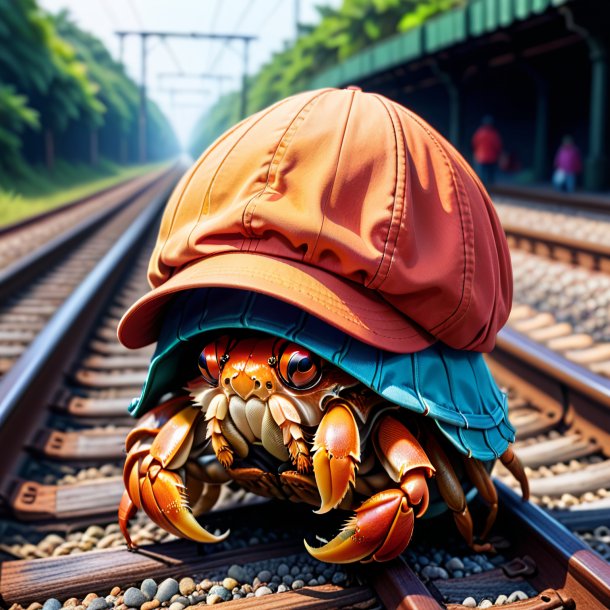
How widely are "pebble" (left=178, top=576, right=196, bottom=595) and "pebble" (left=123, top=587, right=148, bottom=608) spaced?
99 millimetres

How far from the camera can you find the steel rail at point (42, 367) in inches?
125

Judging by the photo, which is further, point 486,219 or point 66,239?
point 66,239

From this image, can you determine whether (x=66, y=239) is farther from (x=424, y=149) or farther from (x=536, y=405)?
(x=424, y=149)

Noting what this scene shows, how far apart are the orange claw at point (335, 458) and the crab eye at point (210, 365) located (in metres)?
0.33

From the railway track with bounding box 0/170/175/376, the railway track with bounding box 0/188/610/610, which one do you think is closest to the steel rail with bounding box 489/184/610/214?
the railway track with bounding box 0/170/175/376

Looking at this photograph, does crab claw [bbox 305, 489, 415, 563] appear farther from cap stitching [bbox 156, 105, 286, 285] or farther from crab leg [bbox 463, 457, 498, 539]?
cap stitching [bbox 156, 105, 286, 285]

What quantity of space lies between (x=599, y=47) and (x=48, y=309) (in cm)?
1285

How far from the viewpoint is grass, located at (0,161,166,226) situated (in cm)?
1692

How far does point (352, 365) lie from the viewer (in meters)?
1.81

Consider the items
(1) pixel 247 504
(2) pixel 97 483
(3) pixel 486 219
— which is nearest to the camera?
(3) pixel 486 219

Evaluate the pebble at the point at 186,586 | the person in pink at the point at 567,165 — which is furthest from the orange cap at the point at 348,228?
the person in pink at the point at 567,165

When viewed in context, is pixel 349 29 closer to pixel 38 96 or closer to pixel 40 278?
pixel 38 96

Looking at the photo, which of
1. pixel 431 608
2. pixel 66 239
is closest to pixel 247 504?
pixel 431 608

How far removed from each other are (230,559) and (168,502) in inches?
15.5
